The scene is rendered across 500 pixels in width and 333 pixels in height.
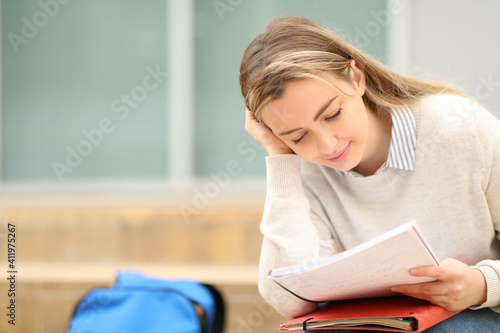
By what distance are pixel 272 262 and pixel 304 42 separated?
47 cm

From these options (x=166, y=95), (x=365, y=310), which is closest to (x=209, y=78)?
(x=166, y=95)

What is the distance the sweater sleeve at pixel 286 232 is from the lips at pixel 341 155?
13cm

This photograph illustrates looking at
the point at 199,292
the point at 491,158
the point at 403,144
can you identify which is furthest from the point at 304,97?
the point at 199,292

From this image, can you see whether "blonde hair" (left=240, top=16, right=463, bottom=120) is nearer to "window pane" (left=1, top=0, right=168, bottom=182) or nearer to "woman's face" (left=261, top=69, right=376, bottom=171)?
"woman's face" (left=261, top=69, right=376, bottom=171)

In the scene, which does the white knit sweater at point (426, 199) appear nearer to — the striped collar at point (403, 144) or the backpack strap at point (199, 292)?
the striped collar at point (403, 144)

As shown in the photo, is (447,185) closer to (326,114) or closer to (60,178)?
(326,114)

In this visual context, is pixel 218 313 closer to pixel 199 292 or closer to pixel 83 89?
pixel 199 292

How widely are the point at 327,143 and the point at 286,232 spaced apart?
23cm

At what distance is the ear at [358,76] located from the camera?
44.4 inches

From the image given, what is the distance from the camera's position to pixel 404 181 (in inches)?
46.5

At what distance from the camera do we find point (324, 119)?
1.07 meters

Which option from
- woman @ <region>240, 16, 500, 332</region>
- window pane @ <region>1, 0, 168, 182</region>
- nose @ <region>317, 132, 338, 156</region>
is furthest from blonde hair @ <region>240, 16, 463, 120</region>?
window pane @ <region>1, 0, 168, 182</region>

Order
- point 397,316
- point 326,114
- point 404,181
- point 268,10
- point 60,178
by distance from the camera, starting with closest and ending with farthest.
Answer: point 397,316 → point 326,114 → point 404,181 → point 268,10 → point 60,178

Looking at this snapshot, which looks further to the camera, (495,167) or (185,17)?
(185,17)
